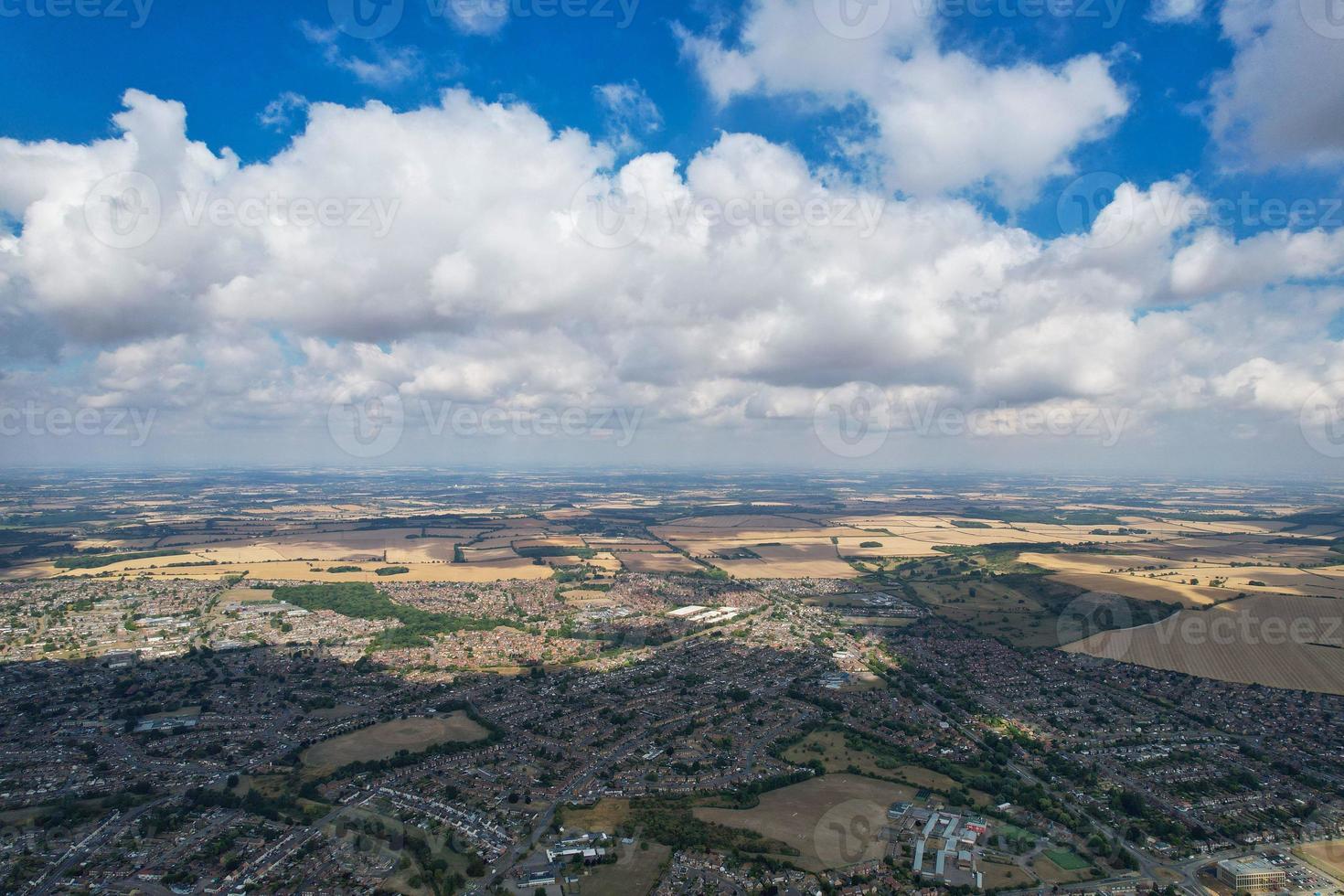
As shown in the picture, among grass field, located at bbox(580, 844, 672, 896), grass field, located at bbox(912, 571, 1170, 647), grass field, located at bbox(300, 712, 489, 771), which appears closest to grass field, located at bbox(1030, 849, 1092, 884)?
grass field, located at bbox(580, 844, 672, 896)

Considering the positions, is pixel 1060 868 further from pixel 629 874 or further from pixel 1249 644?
pixel 1249 644

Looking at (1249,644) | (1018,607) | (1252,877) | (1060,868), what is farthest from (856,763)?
(1018,607)

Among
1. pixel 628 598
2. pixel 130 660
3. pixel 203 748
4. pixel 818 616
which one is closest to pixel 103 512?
pixel 130 660

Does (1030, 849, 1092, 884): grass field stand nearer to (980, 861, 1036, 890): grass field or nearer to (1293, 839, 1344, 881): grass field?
(980, 861, 1036, 890): grass field

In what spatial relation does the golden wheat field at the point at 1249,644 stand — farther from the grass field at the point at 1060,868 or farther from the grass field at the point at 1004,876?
the grass field at the point at 1004,876

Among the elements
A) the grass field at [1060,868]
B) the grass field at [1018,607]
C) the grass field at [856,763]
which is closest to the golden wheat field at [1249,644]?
the grass field at [1018,607]

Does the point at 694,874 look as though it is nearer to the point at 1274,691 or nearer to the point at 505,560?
the point at 1274,691
